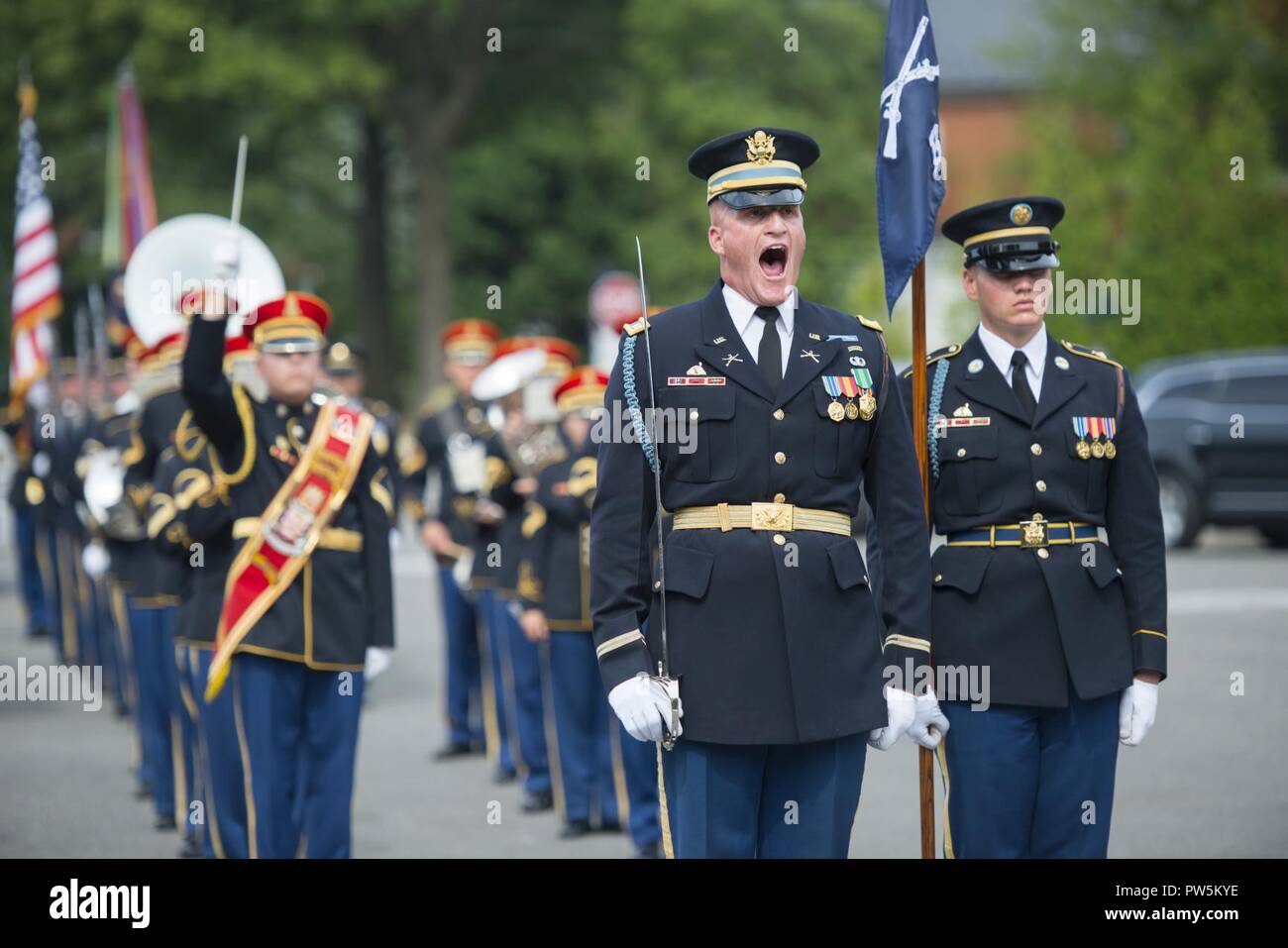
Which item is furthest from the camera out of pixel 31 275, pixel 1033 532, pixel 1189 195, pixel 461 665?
pixel 1189 195

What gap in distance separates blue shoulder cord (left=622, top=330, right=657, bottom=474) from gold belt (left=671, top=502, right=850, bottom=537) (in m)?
0.16

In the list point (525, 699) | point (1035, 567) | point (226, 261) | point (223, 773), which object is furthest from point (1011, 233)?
point (525, 699)

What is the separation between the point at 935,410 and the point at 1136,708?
104cm

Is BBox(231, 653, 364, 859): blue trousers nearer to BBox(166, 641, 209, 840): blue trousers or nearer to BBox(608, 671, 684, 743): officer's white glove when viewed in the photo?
BBox(166, 641, 209, 840): blue trousers

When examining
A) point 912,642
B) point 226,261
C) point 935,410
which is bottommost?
point 912,642

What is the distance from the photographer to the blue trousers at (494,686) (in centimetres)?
1071

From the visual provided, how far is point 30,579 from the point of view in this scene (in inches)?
705

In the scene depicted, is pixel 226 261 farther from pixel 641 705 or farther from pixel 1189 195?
pixel 1189 195

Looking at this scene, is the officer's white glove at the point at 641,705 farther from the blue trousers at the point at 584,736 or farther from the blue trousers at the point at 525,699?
the blue trousers at the point at 525,699

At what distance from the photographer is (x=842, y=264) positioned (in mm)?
42094

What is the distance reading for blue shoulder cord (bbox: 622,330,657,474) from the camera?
473 cm

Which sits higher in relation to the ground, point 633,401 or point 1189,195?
point 1189,195

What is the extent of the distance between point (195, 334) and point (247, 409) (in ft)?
2.03

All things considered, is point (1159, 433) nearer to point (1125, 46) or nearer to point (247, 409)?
point (247, 409)
